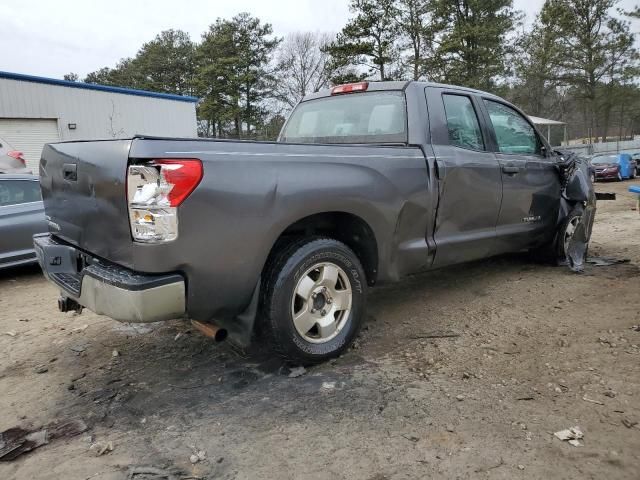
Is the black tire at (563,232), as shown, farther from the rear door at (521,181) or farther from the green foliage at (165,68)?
the green foliage at (165,68)

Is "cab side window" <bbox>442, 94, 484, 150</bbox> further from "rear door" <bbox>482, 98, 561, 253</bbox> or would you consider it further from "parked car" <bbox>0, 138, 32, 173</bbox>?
"parked car" <bbox>0, 138, 32, 173</bbox>

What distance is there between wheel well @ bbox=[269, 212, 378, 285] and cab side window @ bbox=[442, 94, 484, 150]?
3.93 ft

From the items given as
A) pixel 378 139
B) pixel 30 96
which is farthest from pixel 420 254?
pixel 30 96

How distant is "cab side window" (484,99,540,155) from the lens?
185 inches

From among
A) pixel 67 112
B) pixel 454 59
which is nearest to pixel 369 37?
pixel 454 59

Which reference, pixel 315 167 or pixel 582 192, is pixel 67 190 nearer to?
pixel 315 167

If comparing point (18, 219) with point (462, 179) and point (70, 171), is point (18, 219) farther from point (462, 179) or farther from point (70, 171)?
point (462, 179)

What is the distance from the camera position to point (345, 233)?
354 centimetres

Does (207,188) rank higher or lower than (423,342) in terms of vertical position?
higher

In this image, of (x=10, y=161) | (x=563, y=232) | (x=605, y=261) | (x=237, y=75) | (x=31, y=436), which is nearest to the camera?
(x=31, y=436)

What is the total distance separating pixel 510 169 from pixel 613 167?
21.7 meters

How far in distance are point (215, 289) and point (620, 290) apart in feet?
12.8

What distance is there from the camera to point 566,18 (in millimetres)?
34906

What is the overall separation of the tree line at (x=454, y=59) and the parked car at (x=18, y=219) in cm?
2880
